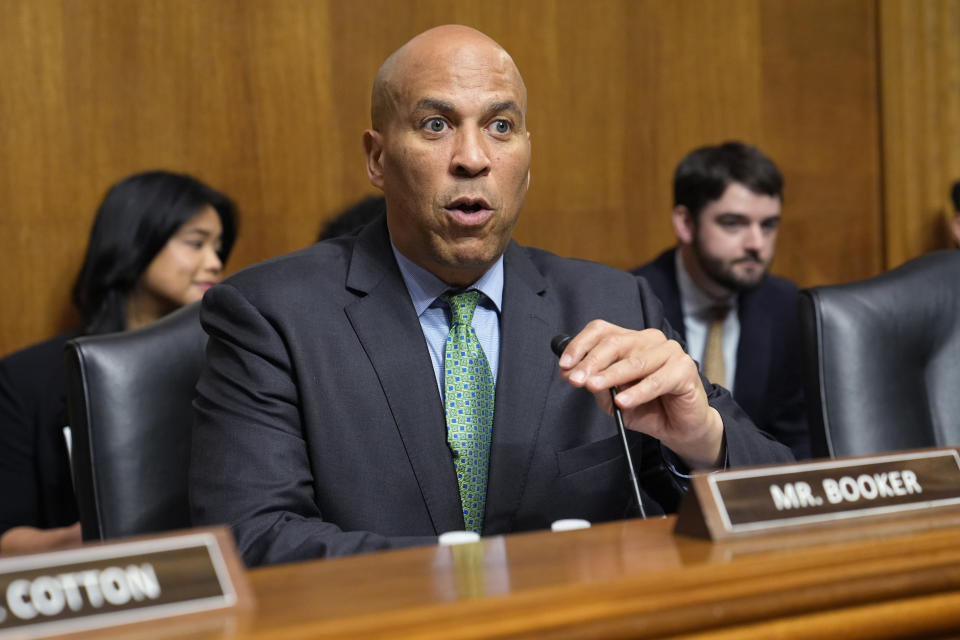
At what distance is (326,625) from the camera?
677mm

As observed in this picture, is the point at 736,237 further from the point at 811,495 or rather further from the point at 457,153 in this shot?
the point at 811,495

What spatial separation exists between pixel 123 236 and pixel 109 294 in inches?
6.1

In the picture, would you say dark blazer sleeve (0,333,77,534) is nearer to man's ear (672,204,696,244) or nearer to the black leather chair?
the black leather chair

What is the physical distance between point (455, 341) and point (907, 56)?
2.97m

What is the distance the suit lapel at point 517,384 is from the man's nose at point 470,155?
190 mm

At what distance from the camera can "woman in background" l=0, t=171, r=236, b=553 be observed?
2.52m

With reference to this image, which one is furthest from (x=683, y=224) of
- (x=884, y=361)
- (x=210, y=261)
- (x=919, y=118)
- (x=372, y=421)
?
(x=372, y=421)

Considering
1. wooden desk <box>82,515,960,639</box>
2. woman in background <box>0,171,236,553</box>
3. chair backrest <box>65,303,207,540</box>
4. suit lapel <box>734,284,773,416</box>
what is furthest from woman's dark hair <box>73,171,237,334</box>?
wooden desk <box>82,515,960,639</box>

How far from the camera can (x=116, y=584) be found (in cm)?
72

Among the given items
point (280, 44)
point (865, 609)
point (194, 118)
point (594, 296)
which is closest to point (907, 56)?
point (280, 44)

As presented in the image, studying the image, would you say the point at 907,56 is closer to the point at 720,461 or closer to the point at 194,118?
the point at 194,118

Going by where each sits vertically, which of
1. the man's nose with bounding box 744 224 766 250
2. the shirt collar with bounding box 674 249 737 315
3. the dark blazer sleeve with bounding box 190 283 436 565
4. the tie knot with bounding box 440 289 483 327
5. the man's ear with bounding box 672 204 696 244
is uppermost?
the tie knot with bounding box 440 289 483 327

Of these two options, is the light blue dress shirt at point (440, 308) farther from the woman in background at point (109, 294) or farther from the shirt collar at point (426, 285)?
the woman in background at point (109, 294)

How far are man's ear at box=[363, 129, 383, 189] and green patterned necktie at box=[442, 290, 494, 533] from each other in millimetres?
283
